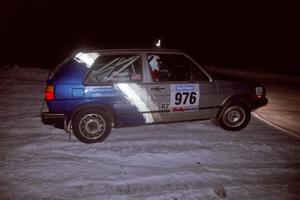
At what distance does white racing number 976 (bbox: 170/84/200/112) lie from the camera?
264 inches

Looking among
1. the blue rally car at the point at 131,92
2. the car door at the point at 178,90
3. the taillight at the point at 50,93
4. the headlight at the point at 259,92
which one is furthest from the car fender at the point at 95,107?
the headlight at the point at 259,92

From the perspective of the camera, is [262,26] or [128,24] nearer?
[262,26]

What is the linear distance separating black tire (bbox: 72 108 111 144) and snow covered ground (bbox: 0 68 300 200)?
0.15 m

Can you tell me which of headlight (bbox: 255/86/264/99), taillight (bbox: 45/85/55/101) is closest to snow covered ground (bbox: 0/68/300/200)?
headlight (bbox: 255/86/264/99)

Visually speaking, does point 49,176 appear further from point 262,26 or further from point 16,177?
point 262,26

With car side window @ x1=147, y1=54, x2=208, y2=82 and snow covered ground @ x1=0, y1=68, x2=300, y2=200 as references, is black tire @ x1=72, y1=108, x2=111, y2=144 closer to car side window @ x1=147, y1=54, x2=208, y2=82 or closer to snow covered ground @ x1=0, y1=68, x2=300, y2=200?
snow covered ground @ x1=0, y1=68, x2=300, y2=200

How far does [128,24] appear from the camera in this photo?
39375mm

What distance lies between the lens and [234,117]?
Result: 7.47m

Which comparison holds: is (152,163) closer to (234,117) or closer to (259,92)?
(234,117)

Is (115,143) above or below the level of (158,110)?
below

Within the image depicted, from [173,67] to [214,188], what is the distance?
2.79m

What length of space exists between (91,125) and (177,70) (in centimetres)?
195

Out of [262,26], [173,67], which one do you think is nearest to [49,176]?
[173,67]

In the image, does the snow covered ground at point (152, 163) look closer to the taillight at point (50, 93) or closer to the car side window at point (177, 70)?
the taillight at point (50, 93)
